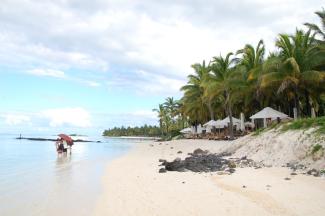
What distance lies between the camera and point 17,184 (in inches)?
563

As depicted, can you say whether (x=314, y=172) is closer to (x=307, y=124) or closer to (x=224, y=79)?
(x=307, y=124)

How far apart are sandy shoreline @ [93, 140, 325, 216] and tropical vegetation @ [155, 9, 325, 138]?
44.5 feet

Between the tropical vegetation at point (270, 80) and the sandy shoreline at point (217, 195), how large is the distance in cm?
1356

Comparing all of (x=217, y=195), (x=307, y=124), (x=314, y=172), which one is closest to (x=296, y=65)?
(x=307, y=124)

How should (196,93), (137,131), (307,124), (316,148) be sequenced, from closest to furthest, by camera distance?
(316,148)
(307,124)
(196,93)
(137,131)

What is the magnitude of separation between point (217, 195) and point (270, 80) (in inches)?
698

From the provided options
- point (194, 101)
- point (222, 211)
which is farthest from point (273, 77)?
point (194, 101)

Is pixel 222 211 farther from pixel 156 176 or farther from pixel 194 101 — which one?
pixel 194 101

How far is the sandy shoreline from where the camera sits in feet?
26.1

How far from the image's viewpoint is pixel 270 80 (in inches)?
1008

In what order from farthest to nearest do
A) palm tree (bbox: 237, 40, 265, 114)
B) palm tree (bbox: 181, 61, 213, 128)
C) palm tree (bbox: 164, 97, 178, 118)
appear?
palm tree (bbox: 164, 97, 178, 118), palm tree (bbox: 181, 61, 213, 128), palm tree (bbox: 237, 40, 265, 114)

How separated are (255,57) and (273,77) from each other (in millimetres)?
9744

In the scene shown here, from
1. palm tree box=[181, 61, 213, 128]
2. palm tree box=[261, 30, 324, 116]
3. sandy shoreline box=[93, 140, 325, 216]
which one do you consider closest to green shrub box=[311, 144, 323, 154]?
sandy shoreline box=[93, 140, 325, 216]

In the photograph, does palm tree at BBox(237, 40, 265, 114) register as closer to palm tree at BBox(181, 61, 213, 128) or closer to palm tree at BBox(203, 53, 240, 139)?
palm tree at BBox(203, 53, 240, 139)
